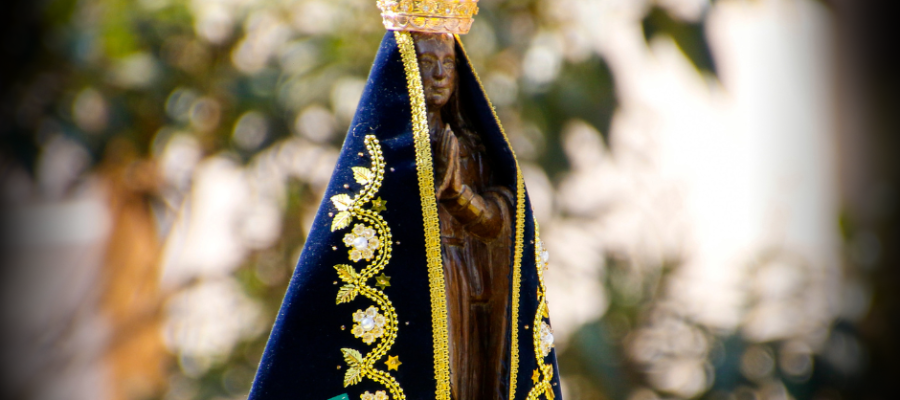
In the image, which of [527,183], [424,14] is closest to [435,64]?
[424,14]

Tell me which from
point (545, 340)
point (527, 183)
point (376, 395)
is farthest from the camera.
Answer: point (527, 183)

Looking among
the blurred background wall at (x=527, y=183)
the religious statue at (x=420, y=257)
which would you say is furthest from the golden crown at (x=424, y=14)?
the blurred background wall at (x=527, y=183)

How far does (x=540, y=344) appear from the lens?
1.06m

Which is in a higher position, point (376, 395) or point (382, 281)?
point (382, 281)

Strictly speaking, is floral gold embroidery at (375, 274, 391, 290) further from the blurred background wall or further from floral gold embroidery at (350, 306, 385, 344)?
the blurred background wall

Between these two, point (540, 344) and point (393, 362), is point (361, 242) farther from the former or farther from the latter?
point (540, 344)

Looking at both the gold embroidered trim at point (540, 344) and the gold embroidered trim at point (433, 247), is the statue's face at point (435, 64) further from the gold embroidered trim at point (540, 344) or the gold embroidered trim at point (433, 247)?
the gold embroidered trim at point (540, 344)

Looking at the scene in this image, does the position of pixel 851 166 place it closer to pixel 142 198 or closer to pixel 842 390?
pixel 842 390

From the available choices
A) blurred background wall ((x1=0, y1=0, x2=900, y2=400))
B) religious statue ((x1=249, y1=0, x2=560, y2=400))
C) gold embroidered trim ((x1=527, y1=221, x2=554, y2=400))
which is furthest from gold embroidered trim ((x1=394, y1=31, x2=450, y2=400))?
blurred background wall ((x1=0, y1=0, x2=900, y2=400))

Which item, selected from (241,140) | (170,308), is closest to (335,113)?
(241,140)

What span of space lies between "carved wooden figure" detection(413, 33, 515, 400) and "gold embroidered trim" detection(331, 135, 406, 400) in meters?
0.09

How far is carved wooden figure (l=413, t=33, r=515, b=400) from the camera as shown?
1026 mm

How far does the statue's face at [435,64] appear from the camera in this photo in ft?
3.36

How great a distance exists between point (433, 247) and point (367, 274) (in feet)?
0.29
